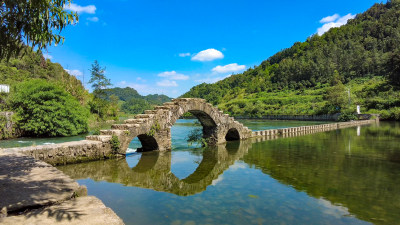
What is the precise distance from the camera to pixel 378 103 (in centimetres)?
5291

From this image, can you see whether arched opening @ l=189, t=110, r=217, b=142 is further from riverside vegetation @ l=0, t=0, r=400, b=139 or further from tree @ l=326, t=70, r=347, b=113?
tree @ l=326, t=70, r=347, b=113

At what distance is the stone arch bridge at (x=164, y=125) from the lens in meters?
12.0

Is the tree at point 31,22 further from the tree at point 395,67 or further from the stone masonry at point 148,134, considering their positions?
the tree at point 395,67

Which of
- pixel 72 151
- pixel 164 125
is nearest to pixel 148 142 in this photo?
pixel 164 125

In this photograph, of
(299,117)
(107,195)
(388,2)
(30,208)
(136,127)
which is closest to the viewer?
(30,208)

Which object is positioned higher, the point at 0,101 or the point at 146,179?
the point at 0,101

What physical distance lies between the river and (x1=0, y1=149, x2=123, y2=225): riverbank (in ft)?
4.19

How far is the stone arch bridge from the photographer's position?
1197 centimetres

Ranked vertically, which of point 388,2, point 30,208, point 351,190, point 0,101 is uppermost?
point 388,2

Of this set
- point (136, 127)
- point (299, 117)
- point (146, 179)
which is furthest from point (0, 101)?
point (299, 117)

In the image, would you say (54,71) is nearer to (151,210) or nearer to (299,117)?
(299,117)

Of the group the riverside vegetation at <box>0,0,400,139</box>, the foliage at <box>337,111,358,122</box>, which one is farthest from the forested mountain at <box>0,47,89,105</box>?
the foliage at <box>337,111,358,122</box>

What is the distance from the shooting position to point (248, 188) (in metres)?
7.87

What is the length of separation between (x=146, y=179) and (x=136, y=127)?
383 centimetres
